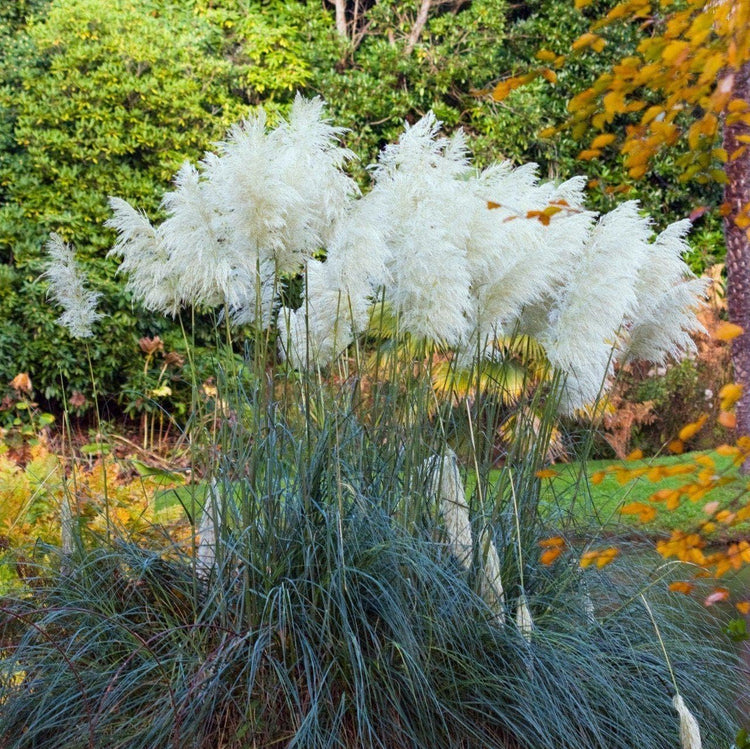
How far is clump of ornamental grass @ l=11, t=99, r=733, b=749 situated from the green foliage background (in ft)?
14.8

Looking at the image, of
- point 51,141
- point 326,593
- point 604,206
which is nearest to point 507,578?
point 326,593

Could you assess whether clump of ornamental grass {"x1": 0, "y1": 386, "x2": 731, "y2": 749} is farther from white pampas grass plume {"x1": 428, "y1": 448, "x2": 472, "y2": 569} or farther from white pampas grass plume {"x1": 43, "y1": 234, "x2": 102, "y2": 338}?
white pampas grass plume {"x1": 43, "y1": 234, "x2": 102, "y2": 338}

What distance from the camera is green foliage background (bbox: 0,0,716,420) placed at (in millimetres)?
9203

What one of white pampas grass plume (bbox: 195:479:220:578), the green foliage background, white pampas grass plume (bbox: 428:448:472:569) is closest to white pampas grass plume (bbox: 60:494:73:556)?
white pampas grass plume (bbox: 195:479:220:578)

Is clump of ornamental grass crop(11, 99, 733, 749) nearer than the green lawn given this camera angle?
Yes

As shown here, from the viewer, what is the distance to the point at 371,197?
12.2 ft

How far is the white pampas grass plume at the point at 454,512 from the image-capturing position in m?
3.71

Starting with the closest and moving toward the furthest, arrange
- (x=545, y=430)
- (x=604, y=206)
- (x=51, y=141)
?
(x=545, y=430) → (x=51, y=141) → (x=604, y=206)

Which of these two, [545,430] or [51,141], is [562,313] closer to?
[545,430]

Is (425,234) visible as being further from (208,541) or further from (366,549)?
(208,541)

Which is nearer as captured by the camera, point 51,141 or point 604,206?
point 51,141

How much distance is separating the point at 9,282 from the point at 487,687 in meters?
7.10

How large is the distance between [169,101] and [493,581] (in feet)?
24.6

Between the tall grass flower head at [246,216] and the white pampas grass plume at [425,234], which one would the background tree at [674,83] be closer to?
the white pampas grass plume at [425,234]
